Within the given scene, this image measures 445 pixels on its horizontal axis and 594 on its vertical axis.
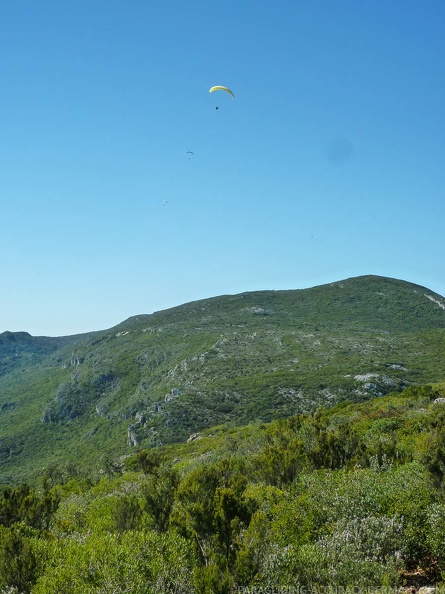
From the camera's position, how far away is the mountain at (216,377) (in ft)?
362

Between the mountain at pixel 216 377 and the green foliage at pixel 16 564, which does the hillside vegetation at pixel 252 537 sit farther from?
the mountain at pixel 216 377

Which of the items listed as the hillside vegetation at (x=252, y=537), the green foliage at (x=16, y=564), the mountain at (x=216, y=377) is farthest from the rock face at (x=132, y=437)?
the green foliage at (x=16, y=564)

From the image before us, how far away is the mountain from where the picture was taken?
110375mm

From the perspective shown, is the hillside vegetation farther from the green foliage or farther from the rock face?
the rock face

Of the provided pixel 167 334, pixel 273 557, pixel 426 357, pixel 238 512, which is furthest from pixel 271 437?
pixel 167 334

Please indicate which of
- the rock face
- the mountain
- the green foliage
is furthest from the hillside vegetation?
the rock face

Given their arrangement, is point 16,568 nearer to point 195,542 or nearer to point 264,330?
point 195,542

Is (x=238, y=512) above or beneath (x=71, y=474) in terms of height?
above

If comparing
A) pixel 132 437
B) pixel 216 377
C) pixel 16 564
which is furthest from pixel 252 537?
pixel 216 377

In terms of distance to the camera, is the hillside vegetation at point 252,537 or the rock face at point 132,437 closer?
the hillside vegetation at point 252,537

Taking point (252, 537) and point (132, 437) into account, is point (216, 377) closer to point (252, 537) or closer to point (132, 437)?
point (132, 437)

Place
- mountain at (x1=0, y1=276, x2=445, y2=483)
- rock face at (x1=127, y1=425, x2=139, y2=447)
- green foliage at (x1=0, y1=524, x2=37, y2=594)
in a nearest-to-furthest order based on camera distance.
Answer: green foliage at (x1=0, y1=524, x2=37, y2=594), rock face at (x1=127, y1=425, x2=139, y2=447), mountain at (x1=0, y1=276, x2=445, y2=483)

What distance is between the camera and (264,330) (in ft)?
553

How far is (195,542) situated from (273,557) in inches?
175
